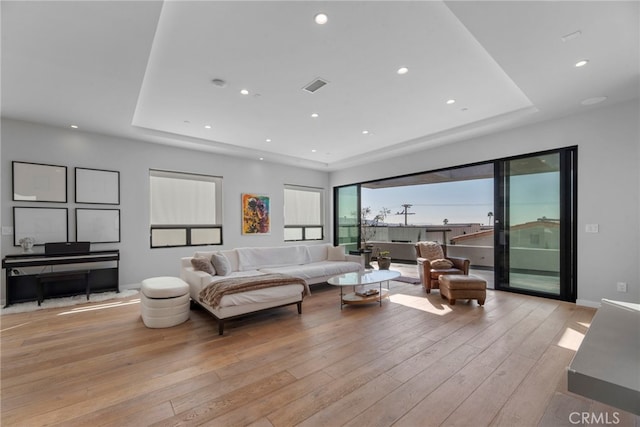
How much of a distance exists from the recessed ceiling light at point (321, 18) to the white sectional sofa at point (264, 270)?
112 inches

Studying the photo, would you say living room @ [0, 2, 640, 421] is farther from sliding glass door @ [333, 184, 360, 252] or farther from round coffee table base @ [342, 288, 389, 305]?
sliding glass door @ [333, 184, 360, 252]

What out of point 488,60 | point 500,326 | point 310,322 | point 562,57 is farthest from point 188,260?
point 562,57

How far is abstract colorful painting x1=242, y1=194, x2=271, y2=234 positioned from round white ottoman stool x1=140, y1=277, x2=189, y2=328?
3216mm

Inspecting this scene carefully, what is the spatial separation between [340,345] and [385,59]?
2.96 meters

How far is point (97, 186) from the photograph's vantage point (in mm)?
4809

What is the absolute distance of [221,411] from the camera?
5.93 ft

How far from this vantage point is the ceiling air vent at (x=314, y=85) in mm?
3299

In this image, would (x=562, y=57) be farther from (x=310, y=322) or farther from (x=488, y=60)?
(x=310, y=322)

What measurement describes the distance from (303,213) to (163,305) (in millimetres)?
5056

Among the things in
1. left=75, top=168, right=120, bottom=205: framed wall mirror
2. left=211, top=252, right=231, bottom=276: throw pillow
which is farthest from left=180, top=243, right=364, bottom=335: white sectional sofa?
left=75, top=168, right=120, bottom=205: framed wall mirror

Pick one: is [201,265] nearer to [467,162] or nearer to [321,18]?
[321,18]

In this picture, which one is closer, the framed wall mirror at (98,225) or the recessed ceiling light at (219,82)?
the recessed ceiling light at (219,82)

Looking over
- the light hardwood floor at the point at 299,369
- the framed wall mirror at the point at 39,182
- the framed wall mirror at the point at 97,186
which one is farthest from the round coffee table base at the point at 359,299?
the framed wall mirror at the point at 39,182

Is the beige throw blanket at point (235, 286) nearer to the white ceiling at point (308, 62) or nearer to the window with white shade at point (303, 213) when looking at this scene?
the white ceiling at point (308, 62)
